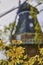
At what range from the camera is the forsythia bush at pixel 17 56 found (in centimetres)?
215

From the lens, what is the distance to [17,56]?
216 cm

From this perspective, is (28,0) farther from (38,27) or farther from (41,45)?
(41,45)

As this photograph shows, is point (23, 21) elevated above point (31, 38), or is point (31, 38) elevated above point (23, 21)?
point (23, 21)

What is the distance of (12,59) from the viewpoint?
2152 millimetres

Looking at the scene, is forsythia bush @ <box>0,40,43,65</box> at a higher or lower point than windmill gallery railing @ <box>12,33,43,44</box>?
lower

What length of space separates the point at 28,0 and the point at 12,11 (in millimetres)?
198

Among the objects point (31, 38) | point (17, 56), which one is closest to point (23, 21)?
point (31, 38)

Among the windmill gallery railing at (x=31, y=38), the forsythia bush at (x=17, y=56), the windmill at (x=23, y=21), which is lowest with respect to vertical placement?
the forsythia bush at (x=17, y=56)

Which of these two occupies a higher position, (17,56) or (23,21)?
(23,21)

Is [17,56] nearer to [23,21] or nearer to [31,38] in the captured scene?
[31,38]

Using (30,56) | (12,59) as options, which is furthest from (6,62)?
(30,56)

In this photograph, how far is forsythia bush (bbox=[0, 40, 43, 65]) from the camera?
2.15 metres

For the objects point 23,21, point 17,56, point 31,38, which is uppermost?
point 23,21

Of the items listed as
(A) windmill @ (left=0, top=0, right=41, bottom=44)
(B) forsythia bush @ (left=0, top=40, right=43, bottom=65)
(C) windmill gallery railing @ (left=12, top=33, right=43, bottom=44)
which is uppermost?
(A) windmill @ (left=0, top=0, right=41, bottom=44)
